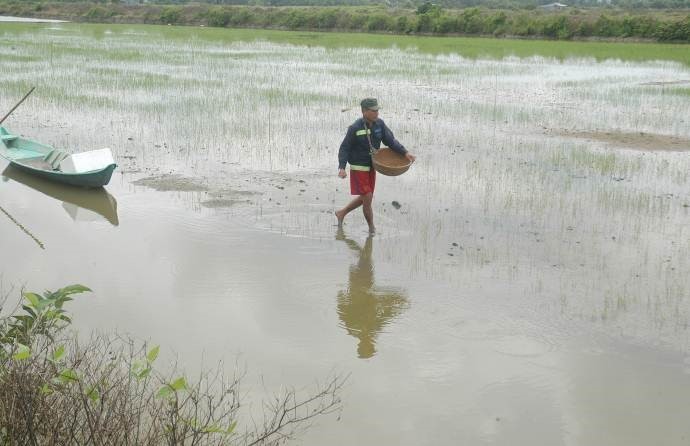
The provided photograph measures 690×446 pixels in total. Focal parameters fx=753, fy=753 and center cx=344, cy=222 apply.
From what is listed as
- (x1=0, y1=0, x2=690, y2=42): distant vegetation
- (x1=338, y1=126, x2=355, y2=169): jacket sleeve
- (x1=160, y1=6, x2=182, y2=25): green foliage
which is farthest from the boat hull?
(x1=160, y1=6, x2=182, y2=25): green foliage

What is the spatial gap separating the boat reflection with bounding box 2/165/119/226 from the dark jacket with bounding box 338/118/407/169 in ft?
8.31

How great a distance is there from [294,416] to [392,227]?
12.3 feet

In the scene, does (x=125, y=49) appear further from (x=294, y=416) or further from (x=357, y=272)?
(x=294, y=416)

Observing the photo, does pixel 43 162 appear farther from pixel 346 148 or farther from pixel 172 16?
pixel 172 16

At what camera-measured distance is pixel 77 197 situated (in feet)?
28.3

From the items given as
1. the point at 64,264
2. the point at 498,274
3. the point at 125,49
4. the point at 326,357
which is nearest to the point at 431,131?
the point at 498,274

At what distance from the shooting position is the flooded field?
174 inches

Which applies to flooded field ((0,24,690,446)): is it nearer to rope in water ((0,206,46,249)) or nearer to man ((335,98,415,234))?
rope in water ((0,206,46,249))

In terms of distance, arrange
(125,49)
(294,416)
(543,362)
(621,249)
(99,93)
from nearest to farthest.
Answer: (294,416) < (543,362) < (621,249) < (99,93) < (125,49)

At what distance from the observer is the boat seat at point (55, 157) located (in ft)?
30.3

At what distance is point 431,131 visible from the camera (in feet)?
40.8

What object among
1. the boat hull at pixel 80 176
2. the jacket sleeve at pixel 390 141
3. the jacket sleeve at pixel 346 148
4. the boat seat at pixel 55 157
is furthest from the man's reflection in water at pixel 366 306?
the boat seat at pixel 55 157

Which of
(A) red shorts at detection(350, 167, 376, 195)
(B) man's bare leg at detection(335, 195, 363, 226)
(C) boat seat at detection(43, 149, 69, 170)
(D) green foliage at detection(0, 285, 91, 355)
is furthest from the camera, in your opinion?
(C) boat seat at detection(43, 149, 69, 170)

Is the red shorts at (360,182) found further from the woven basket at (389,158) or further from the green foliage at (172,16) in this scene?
the green foliage at (172,16)
